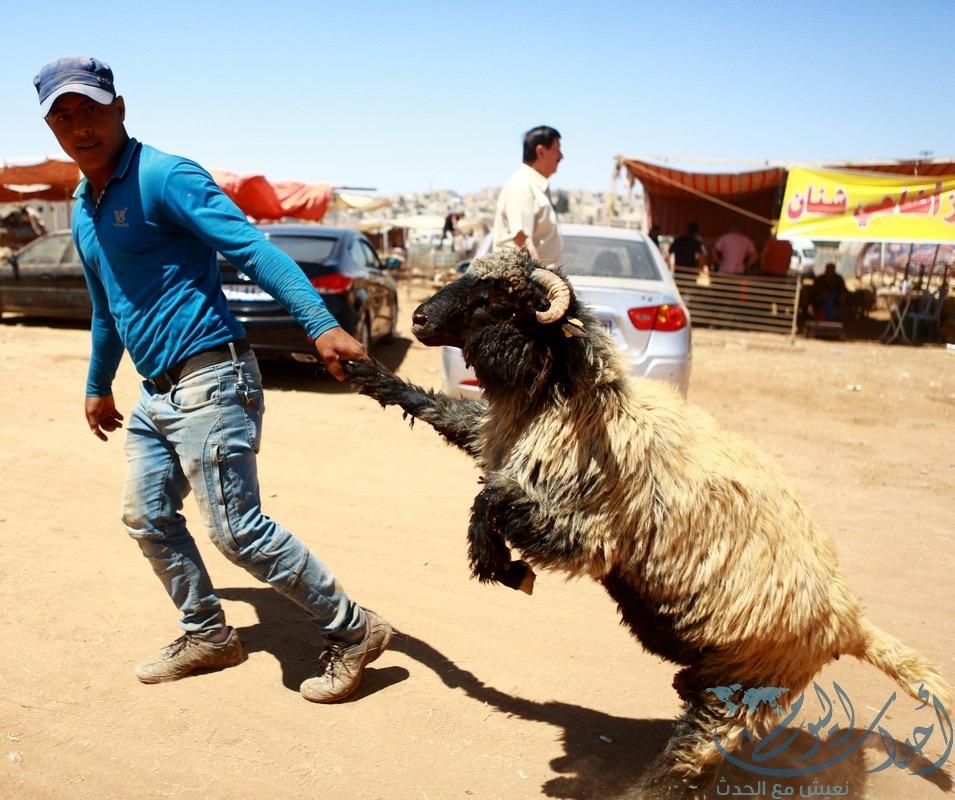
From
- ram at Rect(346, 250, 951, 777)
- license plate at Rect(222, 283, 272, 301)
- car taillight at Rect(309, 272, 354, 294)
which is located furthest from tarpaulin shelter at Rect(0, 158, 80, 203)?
ram at Rect(346, 250, 951, 777)

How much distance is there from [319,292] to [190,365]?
22.9 feet

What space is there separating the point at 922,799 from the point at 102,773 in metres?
3.05

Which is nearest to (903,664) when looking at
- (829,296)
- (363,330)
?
(363,330)

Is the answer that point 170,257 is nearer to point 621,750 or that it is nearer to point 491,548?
point 491,548

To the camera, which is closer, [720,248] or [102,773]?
[102,773]

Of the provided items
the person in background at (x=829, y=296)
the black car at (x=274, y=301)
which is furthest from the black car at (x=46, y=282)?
the person in background at (x=829, y=296)

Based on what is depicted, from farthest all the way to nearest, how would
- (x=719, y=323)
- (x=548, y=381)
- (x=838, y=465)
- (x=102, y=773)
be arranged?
(x=719, y=323) → (x=838, y=465) → (x=102, y=773) → (x=548, y=381)

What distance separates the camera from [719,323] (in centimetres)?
1828

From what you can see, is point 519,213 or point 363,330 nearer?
point 519,213

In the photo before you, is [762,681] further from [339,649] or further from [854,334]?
[854,334]

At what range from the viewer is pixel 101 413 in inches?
149

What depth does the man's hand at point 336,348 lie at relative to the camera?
3.03 meters

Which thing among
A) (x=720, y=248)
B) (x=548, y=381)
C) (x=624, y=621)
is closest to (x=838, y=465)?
(x=624, y=621)

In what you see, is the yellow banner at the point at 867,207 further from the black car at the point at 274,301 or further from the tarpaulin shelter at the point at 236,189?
the tarpaulin shelter at the point at 236,189
